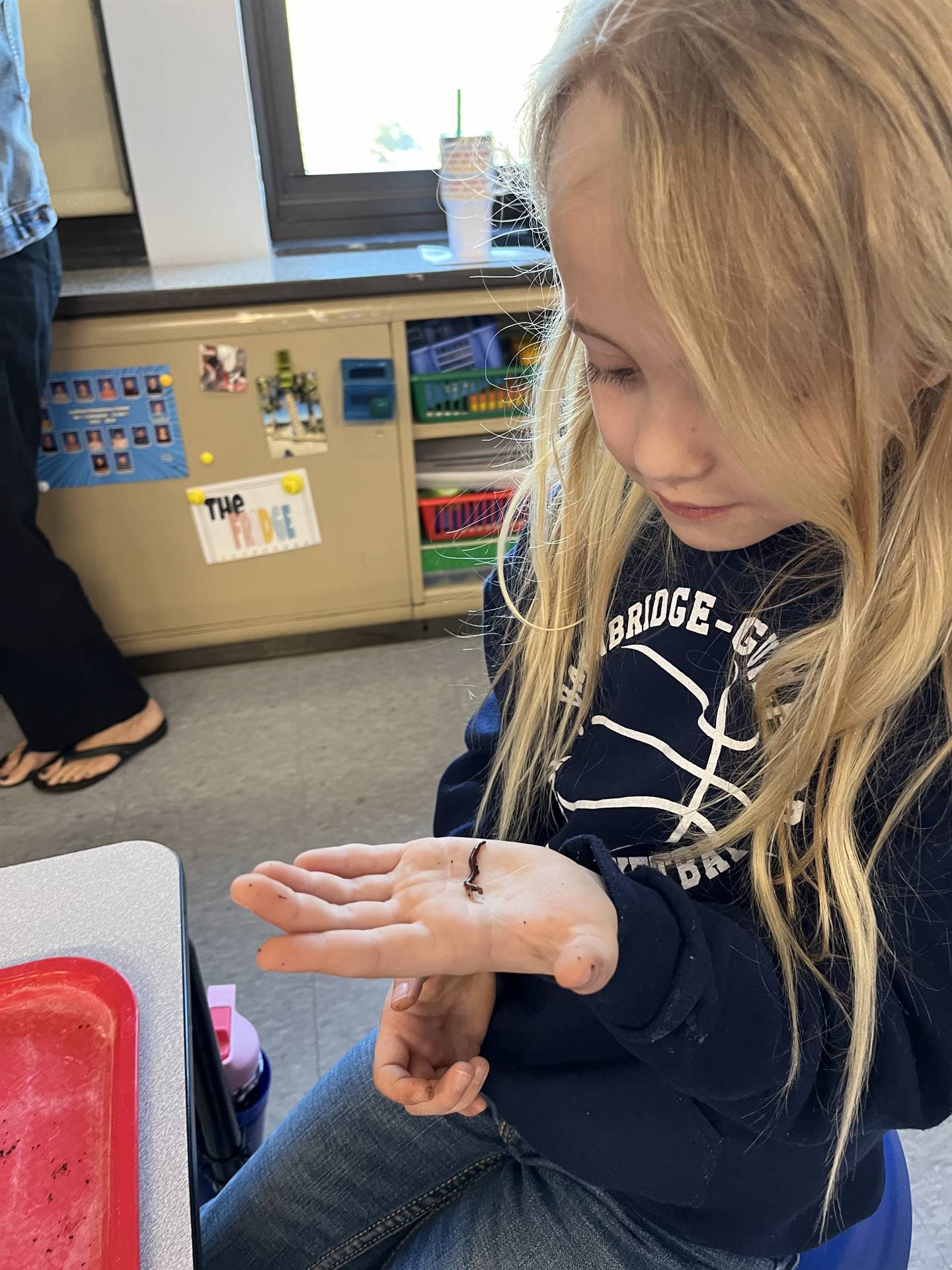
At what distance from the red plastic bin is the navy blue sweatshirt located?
1219 mm

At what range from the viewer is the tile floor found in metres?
1.23

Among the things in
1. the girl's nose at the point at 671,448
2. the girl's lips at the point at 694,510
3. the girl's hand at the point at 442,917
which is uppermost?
the girl's nose at the point at 671,448

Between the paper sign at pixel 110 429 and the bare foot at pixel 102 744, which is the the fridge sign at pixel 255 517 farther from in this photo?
the bare foot at pixel 102 744

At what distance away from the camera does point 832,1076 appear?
1.75 feet

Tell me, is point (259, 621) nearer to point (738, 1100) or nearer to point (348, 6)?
point (348, 6)

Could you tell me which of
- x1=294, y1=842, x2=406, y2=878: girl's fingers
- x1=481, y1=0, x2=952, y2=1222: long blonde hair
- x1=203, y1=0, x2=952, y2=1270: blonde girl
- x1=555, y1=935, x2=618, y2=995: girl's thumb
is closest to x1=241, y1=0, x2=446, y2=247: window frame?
x1=203, y1=0, x2=952, y2=1270: blonde girl

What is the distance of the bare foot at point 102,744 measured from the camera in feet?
5.46

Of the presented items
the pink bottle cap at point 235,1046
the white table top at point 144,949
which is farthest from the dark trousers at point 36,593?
the white table top at point 144,949

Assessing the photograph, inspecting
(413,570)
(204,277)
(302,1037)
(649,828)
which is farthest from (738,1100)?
(204,277)

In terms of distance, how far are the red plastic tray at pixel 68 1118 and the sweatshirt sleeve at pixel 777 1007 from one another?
248 millimetres

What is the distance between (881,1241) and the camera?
0.64m

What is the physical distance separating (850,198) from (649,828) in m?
0.40

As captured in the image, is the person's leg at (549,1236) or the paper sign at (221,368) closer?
the person's leg at (549,1236)

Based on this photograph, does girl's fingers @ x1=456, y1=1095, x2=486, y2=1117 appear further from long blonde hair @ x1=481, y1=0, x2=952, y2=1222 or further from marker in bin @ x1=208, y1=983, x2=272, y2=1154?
marker in bin @ x1=208, y1=983, x2=272, y2=1154
